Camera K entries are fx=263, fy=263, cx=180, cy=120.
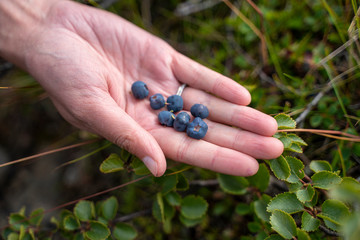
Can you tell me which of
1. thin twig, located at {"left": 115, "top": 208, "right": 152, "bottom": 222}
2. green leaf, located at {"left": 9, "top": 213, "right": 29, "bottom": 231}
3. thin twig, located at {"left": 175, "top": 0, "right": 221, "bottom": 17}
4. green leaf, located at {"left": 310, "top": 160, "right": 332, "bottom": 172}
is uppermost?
thin twig, located at {"left": 175, "top": 0, "right": 221, "bottom": 17}

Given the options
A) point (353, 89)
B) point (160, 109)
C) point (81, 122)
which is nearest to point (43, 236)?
point (81, 122)

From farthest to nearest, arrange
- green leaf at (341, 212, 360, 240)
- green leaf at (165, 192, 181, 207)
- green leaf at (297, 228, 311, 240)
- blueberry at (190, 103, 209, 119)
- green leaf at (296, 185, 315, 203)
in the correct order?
blueberry at (190, 103, 209, 119), green leaf at (165, 192, 181, 207), green leaf at (296, 185, 315, 203), green leaf at (297, 228, 311, 240), green leaf at (341, 212, 360, 240)


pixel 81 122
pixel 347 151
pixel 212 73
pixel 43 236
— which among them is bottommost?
pixel 43 236

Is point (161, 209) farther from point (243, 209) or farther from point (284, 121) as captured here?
point (284, 121)

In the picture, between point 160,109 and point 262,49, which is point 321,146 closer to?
point 262,49

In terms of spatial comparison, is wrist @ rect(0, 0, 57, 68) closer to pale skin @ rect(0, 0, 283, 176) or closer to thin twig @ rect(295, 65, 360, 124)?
pale skin @ rect(0, 0, 283, 176)

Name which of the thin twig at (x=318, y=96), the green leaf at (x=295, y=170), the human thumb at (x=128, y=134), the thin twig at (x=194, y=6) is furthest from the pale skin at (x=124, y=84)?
the thin twig at (x=194, y=6)

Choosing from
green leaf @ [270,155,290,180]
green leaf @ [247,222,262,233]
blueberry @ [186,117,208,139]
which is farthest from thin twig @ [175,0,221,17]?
green leaf @ [247,222,262,233]
